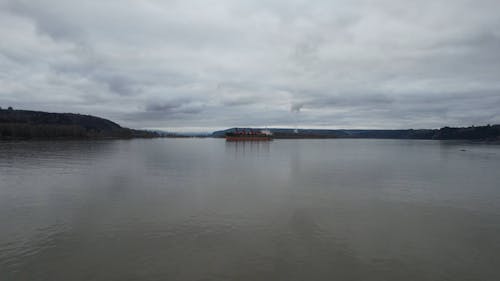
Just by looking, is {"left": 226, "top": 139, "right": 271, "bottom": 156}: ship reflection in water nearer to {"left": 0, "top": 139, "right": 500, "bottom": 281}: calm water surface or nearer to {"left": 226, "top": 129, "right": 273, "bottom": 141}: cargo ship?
{"left": 0, "top": 139, "right": 500, "bottom": 281}: calm water surface

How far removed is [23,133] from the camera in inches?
4906

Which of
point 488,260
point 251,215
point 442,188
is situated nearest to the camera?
point 488,260

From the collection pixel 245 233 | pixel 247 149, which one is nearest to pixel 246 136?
pixel 247 149

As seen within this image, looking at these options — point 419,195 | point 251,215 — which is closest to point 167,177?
point 251,215

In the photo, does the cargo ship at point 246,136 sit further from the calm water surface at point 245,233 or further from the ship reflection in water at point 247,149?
the calm water surface at point 245,233

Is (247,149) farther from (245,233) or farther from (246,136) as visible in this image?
(246,136)

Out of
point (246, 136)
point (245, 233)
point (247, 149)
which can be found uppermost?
point (246, 136)

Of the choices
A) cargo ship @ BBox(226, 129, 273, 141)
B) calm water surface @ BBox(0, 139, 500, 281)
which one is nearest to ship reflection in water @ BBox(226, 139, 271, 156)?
calm water surface @ BBox(0, 139, 500, 281)

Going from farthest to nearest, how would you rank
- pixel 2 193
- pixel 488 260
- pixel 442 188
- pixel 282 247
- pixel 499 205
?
pixel 442 188 → pixel 2 193 → pixel 499 205 → pixel 282 247 → pixel 488 260

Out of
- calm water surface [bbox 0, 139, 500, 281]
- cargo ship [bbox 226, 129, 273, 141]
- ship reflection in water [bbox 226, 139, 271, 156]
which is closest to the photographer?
calm water surface [bbox 0, 139, 500, 281]

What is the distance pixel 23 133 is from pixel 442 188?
158 metres

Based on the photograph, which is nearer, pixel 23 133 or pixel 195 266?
pixel 195 266

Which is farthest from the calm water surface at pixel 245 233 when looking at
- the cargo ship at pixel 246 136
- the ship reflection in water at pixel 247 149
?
the cargo ship at pixel 246 136

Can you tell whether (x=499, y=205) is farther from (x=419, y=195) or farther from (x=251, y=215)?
(x=251, y=215)
